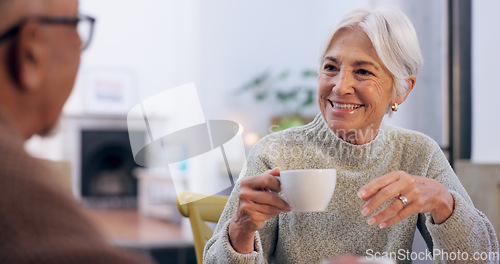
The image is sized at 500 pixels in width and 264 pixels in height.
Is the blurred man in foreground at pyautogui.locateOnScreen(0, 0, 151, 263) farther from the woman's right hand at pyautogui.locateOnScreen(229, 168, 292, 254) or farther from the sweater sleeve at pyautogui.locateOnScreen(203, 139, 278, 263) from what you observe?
the sweater sleeve at pyautogui.locateOnScreen(203, 139, 278, 263)

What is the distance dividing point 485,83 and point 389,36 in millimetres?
1733

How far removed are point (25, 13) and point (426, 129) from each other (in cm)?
279

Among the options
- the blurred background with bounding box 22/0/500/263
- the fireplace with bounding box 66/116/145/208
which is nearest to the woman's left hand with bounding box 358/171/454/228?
→ the blurred background with bounding box 22/0/500/263

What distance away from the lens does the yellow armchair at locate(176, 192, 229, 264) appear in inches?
50.9

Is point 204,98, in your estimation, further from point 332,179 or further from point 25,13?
point 25,13

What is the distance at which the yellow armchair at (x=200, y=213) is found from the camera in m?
1.29

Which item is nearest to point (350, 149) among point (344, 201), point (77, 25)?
point (344, 201)

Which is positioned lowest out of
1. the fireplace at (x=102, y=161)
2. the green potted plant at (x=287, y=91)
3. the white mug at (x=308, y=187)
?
the fireplace at (x=102, y=161)

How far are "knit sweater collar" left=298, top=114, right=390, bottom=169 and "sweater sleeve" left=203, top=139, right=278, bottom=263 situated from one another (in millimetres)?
147

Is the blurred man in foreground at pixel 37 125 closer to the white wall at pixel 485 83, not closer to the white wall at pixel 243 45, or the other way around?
the white wall at pixel 485 83

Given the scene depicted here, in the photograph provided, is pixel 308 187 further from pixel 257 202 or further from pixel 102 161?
pixel 102 161

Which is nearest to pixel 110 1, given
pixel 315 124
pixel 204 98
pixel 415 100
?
pixel 204 98

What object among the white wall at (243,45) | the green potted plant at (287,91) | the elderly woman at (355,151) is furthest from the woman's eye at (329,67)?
the white wall at (243,45)

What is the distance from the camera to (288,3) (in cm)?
559
